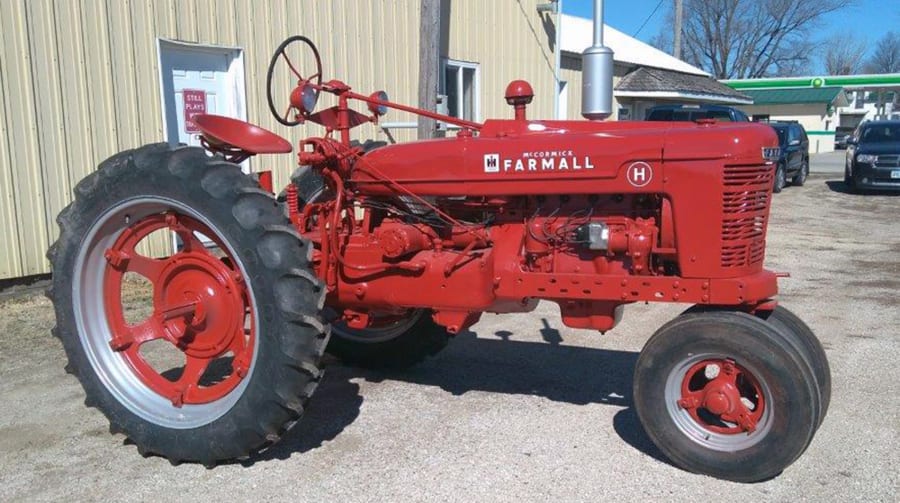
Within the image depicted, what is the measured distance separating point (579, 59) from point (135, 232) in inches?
634

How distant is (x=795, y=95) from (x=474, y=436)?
45.5 metres

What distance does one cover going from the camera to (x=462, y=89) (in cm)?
1251

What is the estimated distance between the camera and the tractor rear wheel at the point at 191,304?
355 centimetres

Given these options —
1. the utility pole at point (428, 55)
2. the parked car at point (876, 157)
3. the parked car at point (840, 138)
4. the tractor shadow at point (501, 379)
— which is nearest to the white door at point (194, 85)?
Answer: the utility pole at point (428, 55)

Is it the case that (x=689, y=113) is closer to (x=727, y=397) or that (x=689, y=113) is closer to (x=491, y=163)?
(x=491, y=163)

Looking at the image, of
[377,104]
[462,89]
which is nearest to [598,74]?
[462,89]

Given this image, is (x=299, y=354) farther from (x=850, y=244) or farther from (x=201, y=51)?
(x=850, y=244)

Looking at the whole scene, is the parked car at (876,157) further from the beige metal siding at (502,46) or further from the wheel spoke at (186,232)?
the wheel spoke at (186,232)

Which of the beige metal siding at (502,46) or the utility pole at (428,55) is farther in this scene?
the beige metal siding at (502,46)

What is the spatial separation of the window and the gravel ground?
258 inches

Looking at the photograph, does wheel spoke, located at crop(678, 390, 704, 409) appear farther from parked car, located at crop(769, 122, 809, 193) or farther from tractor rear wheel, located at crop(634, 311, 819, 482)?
parked car, located at crop(769, 122, 809, 193)

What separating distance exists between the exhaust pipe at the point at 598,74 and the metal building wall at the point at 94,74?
2.77 metres

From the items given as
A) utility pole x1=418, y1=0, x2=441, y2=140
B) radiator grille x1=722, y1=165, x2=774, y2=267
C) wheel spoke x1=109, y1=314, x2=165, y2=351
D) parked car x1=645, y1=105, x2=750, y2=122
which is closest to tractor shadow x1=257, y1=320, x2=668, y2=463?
wheel spoke x1=109, y1=314, x2=165, y2=351

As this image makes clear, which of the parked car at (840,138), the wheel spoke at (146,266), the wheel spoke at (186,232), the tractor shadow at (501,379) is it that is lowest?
the parked car at (840,138)
